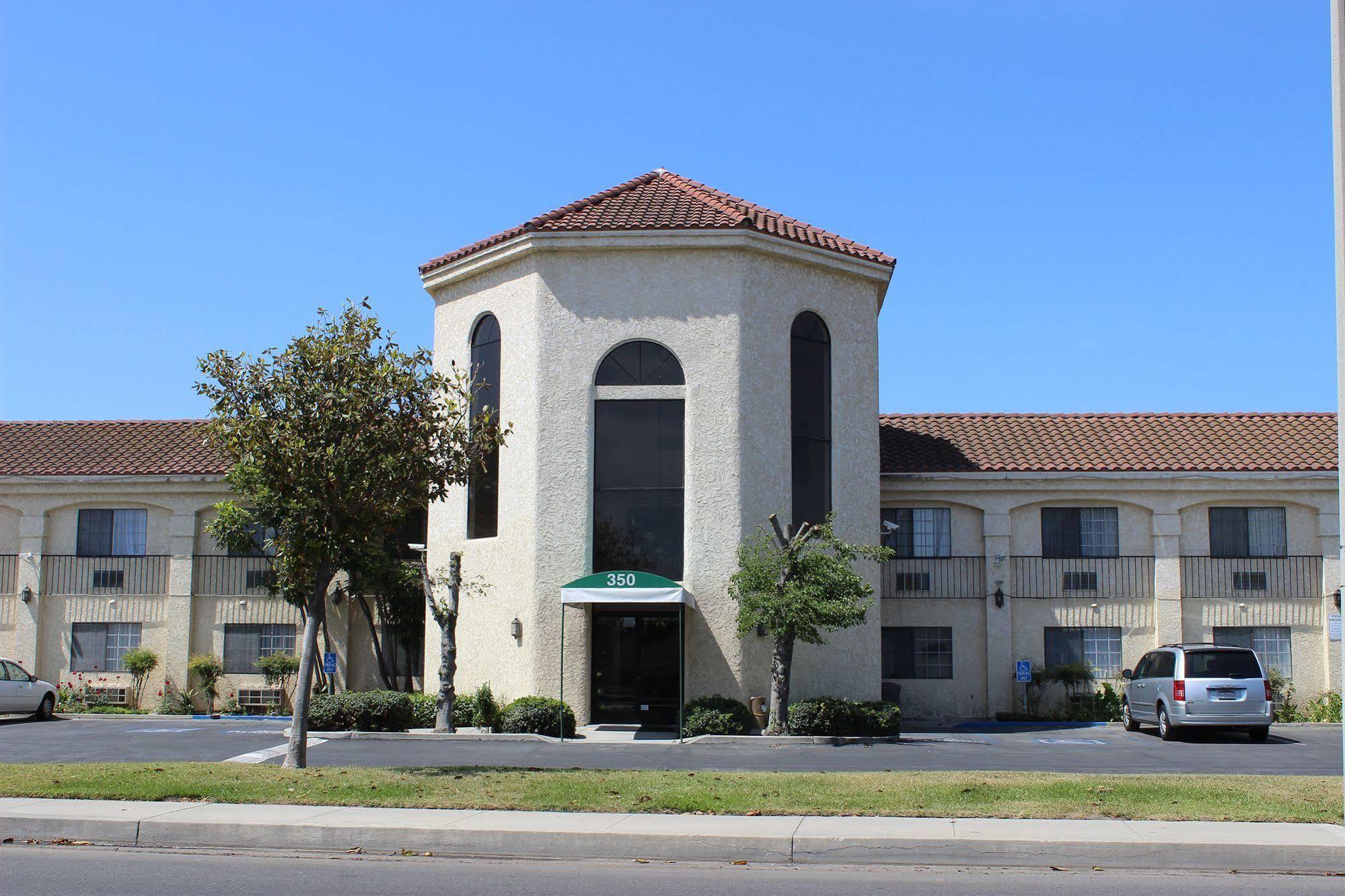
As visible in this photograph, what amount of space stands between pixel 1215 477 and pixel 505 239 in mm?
16484

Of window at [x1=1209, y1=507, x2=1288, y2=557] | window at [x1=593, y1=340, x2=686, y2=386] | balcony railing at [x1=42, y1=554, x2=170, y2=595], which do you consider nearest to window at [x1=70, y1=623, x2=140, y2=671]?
balcony railing at [x1=42, y1=554, x2=170, y2=595]

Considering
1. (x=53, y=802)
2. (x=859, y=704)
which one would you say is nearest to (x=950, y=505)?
(x=859, y=704)

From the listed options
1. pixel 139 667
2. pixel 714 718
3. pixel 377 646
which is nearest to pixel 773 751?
pixel 714 718

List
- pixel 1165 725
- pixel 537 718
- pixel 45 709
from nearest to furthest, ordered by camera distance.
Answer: pixel 537 718 < pixel 1165 725 < pixel 45 709

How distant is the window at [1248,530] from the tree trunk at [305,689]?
67.6 ft

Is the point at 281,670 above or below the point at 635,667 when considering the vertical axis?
below

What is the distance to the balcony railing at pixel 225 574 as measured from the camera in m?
29.7

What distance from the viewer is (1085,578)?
2858 centimetres

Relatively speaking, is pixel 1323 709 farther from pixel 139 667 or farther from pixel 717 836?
pixel 139 667

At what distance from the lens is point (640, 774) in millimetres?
15633

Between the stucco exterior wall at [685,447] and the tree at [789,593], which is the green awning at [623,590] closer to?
the stucco exterior wall at [685,447]

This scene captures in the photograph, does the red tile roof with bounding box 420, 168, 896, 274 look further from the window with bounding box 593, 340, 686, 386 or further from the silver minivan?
the silver minivan

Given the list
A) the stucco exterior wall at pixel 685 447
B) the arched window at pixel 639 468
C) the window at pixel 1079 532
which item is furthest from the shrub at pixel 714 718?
the window at pixel 1079 532

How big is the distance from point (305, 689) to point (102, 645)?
52.3 feet
